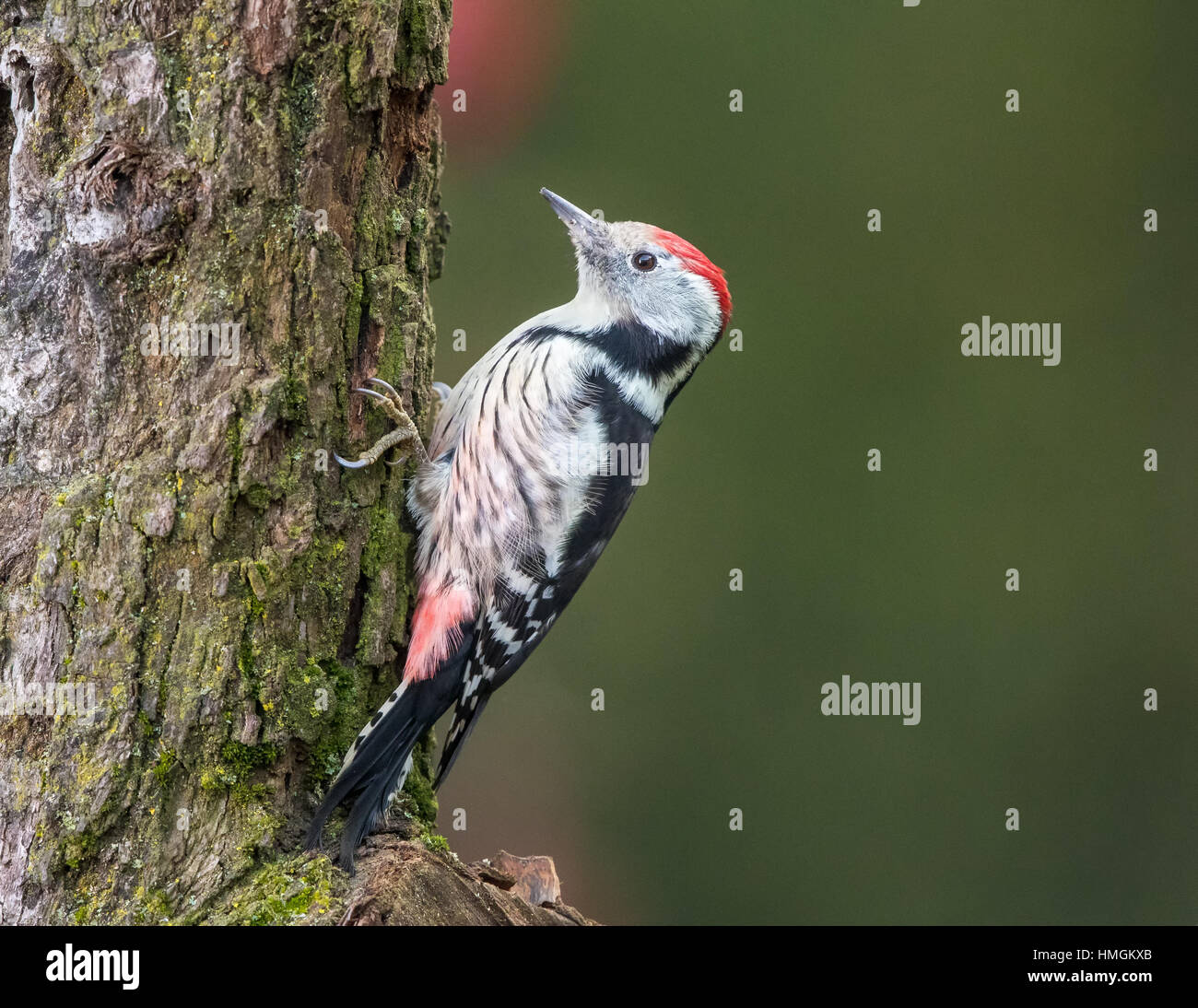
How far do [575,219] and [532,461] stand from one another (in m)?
0.67

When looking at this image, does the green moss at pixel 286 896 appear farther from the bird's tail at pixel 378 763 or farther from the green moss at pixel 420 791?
the green moss at pixel 420 791

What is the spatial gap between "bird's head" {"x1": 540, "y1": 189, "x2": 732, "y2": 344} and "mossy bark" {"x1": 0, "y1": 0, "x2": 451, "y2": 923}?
0.84 m

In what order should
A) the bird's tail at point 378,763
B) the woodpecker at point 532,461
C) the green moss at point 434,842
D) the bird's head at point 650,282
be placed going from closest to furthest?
1. the bird's tail at point 378,763
2. the green moss at point 434,842
3. the woodpecker at point 532,461
4. the bird's head at point 650,282

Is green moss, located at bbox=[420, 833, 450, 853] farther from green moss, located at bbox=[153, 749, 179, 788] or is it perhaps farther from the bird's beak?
the bird's beak

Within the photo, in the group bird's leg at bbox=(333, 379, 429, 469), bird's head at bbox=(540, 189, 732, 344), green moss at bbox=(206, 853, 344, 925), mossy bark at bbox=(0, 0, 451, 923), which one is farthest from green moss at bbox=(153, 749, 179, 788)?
bird's head at bbox=(540, 189, 732, 344)

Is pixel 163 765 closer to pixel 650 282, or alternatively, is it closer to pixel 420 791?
pixel 420 791

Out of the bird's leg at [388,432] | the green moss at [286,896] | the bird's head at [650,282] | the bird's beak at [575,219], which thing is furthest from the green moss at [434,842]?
the bird's beak at [575,219]

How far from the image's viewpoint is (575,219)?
2.73 metres

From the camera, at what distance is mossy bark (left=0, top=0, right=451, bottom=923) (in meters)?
1.82

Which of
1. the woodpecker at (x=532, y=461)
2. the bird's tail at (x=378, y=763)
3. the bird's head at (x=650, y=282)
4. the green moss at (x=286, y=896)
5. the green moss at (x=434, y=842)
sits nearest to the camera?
the green moss at (x=286, y=896)

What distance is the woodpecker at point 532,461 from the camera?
215 cm

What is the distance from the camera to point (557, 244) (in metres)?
4.05

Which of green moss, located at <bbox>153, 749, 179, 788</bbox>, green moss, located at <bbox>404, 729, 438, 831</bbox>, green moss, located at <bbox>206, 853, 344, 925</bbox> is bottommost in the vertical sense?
green moss, located at <bbox>206, 853, 344, 925</bbox>

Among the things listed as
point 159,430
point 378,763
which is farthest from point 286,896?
point 159,430
